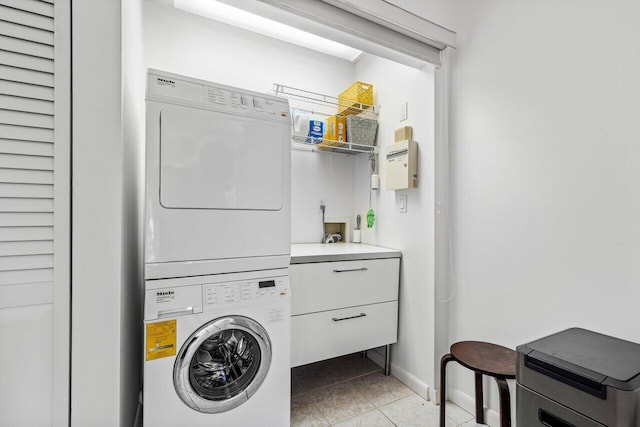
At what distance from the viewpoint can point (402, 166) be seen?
2020 millimetres

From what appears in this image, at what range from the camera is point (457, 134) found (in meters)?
1.81

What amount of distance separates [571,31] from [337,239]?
1.95 m

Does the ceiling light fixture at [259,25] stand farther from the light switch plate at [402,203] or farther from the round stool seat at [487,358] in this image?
the round stool seat at [487,358]

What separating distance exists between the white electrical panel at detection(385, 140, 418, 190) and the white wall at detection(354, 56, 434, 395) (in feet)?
0.14

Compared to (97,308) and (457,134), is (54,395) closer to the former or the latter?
(97,308)

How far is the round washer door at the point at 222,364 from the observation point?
128 centimetres

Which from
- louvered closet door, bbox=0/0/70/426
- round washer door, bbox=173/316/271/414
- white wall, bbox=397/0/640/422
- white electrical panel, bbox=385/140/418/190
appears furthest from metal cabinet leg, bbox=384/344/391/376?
louvered closet door, bbox=0/0/70/426

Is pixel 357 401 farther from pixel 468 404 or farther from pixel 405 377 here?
pixel 468 404

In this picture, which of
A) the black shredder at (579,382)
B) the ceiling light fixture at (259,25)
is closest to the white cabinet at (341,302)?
the black shredder at (579,382)

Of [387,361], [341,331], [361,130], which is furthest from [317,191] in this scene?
[387,361]

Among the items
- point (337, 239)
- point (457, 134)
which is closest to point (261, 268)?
point (337, 239)

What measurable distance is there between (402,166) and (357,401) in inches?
61.8

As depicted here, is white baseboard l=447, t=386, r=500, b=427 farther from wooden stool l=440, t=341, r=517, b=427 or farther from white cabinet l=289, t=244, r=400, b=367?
white cabinet l=289, t=244, r=400, b=367

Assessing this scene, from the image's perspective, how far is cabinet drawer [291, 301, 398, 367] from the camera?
5.92 ft
